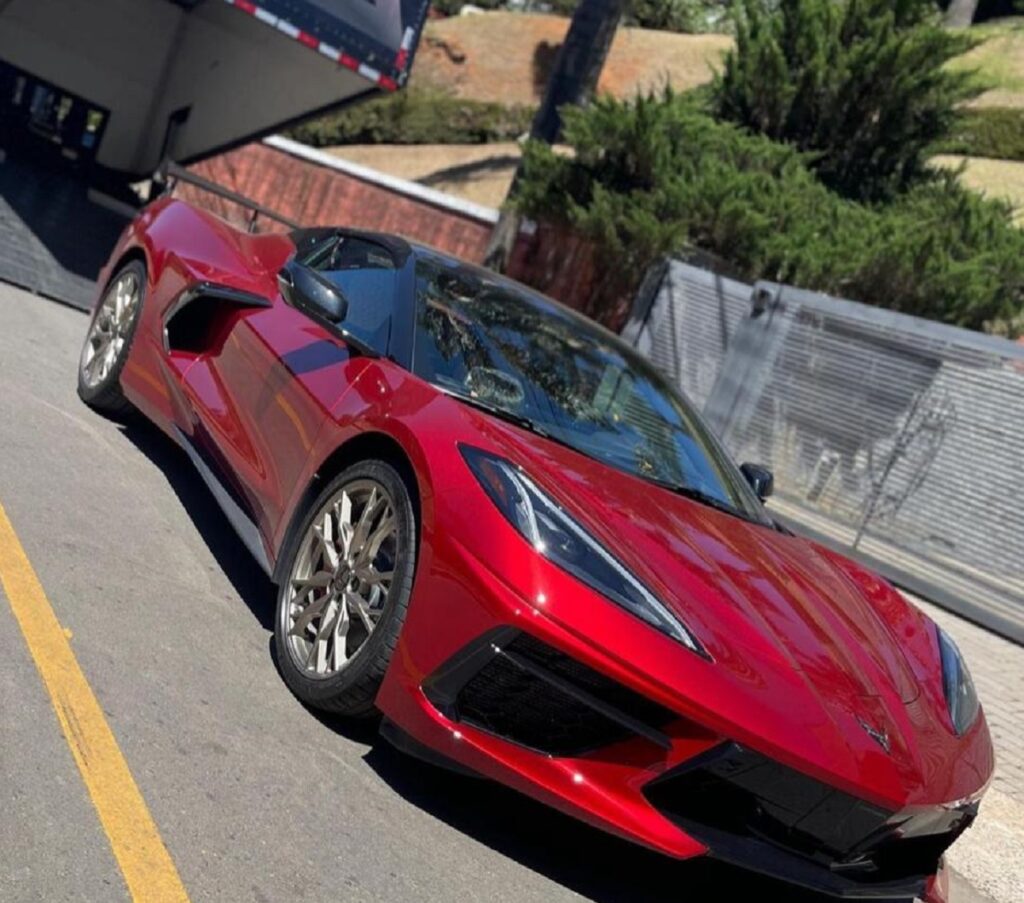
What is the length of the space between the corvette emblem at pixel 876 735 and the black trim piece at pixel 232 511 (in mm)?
1870

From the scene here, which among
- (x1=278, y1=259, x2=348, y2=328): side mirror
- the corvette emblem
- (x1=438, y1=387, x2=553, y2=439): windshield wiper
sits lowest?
the corvette emblem

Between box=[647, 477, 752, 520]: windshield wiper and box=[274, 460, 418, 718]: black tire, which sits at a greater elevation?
box=[647, 477, 752, 520]: windshield wiper

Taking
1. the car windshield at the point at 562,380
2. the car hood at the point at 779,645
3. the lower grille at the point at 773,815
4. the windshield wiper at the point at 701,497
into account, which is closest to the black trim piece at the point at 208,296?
the car windshield at the point at 562,380

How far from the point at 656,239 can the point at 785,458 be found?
4.59 m

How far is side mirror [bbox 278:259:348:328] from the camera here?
4.24 metres

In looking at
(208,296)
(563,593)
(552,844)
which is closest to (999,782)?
(552,844)

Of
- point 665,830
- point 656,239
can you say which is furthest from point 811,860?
point 656,239

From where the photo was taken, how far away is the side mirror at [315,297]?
4.24 meters

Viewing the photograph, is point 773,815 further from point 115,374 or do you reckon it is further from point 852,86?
point 852,86

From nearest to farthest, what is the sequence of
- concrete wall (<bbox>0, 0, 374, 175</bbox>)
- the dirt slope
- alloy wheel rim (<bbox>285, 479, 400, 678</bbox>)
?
alloy wheel rim (<bbox>285, 479, 400, 678</bbox>) → concrete wall (<bbox>0, 0, 374, 175</bbox>) → the dirt slope

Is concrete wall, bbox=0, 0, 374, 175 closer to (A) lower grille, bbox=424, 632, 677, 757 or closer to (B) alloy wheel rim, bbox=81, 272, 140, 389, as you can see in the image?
(B) alloy wheel rim, bbox=81, 272, 140, 389

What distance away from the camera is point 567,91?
1969cm

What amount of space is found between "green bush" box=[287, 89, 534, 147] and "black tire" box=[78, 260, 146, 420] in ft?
94.6

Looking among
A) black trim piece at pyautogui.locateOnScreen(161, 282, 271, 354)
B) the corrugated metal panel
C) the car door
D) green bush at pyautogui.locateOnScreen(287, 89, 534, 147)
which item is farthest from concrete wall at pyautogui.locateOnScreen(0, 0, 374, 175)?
green bush at pyautogui.locateOnScreen(287, 89, 534, 147)
